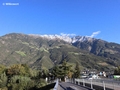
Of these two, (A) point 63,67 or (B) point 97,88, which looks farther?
(A) point 63,67

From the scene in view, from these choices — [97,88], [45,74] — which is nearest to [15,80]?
[45,74]

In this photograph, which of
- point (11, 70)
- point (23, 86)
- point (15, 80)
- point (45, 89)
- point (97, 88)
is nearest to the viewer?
point (97, 88)

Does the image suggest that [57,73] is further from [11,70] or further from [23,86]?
[11,70]

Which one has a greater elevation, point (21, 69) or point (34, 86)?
point (21, 69)

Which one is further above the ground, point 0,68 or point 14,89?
point 0,68

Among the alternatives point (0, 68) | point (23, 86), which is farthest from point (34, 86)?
point (0, 68)

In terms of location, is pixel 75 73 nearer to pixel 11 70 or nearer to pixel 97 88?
pixel 11 70

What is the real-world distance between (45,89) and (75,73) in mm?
Result: 68825

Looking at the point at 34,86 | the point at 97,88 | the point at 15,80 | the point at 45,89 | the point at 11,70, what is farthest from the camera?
the point at 11,70

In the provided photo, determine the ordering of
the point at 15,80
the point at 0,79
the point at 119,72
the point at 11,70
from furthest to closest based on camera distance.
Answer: the point at 119,72
the point at 11,70
the point at 0,79
the point at 15,80

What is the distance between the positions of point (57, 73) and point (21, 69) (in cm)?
2785

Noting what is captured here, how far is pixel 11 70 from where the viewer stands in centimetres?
11125

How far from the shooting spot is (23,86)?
75938 millimetres

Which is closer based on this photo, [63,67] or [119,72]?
[63,67]
